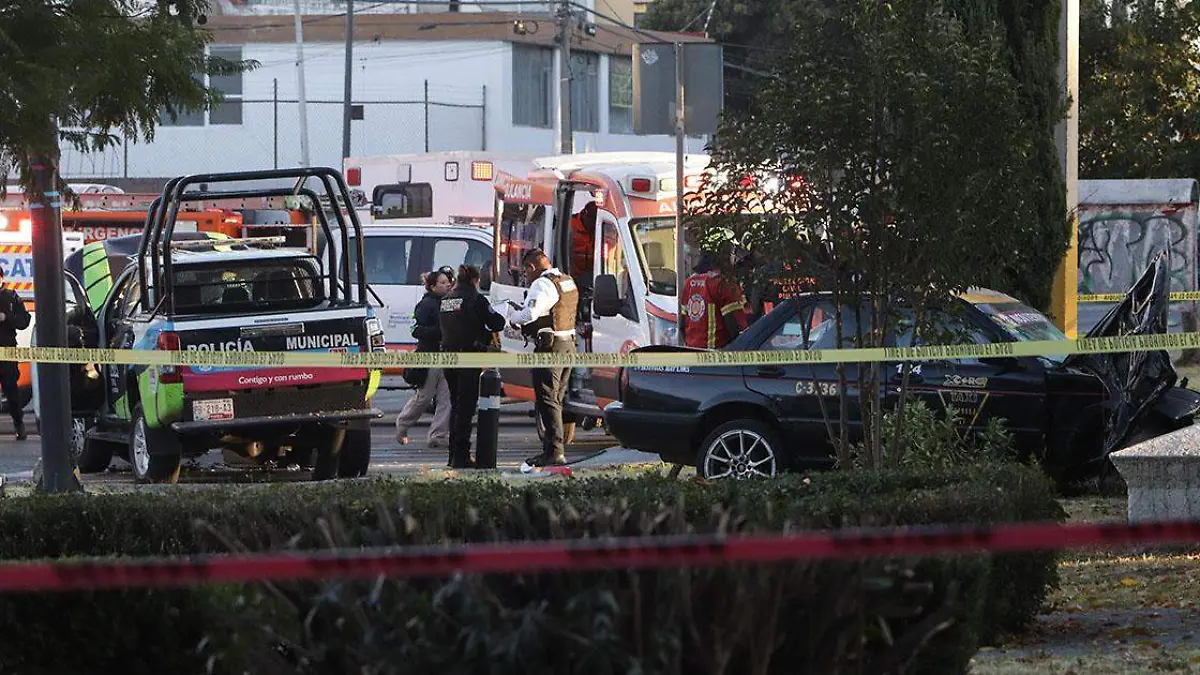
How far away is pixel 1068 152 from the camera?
1531 cm

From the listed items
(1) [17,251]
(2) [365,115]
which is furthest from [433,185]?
(2) [365,115]

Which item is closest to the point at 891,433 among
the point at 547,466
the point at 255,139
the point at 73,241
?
the point at 547,466

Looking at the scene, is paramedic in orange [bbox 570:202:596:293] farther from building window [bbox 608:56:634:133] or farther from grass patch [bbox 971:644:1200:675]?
building window [bbox 608:56:634:133]

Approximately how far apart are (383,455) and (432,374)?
89 centimetres

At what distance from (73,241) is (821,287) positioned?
14730 millimetres

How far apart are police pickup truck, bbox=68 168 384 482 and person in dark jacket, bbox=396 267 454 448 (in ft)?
7.42

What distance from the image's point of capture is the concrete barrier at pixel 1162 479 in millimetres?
9109

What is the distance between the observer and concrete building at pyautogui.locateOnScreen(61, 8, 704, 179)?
4575cm

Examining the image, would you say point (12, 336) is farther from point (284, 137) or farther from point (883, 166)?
point (284, 137)

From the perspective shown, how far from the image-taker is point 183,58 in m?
11.3

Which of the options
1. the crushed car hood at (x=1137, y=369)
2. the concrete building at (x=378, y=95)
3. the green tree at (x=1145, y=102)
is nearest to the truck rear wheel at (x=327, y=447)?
the crushed car hood at (x=1137, y=369)

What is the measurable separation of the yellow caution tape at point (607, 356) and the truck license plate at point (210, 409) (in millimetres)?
300

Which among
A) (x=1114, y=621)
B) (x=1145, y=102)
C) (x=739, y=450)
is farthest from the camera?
(x=1145, y=102)

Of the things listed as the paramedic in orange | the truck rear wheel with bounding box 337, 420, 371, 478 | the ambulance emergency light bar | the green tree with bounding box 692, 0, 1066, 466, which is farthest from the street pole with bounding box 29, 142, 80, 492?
the ambulance emergency light bar
